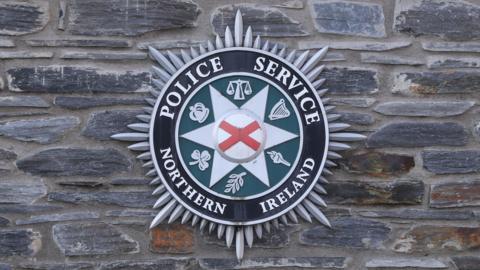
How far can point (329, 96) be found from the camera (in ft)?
11.5

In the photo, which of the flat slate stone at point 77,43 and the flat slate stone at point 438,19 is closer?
the flat slate stone at point 77,43

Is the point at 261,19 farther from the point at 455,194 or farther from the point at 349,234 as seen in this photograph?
the point at 455,194

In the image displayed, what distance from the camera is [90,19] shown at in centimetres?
345

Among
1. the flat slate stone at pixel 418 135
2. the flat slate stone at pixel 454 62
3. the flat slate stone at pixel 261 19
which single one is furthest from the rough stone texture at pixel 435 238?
the flat slate stone at pixel 261 19

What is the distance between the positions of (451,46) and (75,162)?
1.54 meters

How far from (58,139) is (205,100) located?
0.59m

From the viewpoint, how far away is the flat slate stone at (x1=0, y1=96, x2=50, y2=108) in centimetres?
343

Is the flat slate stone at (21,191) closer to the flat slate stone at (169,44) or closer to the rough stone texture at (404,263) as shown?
the flat slate stone at (169,44)

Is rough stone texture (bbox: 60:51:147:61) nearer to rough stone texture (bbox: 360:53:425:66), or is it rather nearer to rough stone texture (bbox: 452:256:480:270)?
rough stone texture (bbox: 360:53:425:66)

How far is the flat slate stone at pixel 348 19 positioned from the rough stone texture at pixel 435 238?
0.79 metres

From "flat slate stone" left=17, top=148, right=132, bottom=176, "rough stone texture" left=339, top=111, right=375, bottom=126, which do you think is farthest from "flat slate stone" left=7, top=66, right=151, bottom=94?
"rough stone texture" left=339, top=111, right=375, bottom=126

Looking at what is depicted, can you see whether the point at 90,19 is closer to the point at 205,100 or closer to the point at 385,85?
the point at 205,100

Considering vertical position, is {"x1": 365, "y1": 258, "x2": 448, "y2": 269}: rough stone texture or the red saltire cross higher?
the red saltire cross

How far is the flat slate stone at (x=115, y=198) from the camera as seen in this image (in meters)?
3.45
